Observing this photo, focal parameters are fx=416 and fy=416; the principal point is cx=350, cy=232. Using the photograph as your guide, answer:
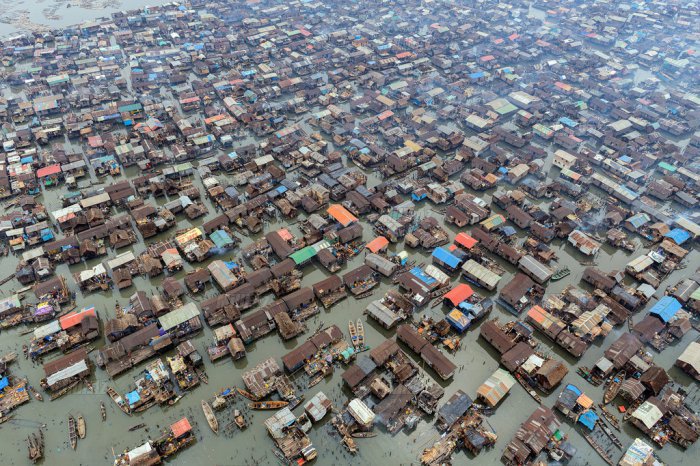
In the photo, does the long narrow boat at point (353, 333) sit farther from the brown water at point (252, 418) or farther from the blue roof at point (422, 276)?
the blue roof at point (422, 276)

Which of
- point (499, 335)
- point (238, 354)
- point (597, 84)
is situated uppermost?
point (597, 84)

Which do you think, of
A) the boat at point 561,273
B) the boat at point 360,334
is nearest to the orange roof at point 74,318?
the boat at point 360,334

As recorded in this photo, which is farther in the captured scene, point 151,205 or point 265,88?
point 265,88

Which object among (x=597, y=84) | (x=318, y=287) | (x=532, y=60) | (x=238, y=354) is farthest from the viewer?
(x=532, y=60)

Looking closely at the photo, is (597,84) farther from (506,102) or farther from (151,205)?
(151,205)

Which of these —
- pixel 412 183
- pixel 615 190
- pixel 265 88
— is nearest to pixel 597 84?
pixel 615 190

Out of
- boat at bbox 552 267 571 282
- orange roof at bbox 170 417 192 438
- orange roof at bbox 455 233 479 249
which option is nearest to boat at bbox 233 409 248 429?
orange roof at bbox 170 417 192 438

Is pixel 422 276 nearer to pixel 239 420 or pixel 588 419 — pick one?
pixel 588 419
